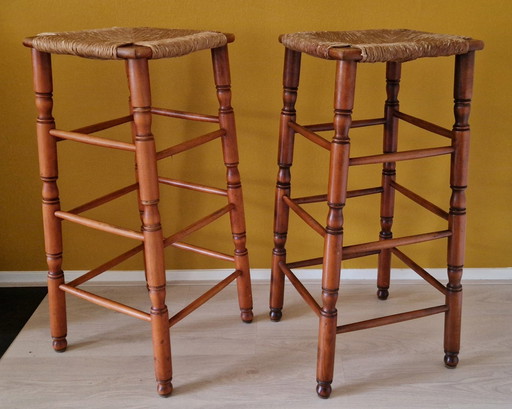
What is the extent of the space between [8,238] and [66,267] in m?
0.20

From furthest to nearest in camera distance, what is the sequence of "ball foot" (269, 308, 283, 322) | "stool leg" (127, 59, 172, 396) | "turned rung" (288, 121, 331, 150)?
"ball foot" (269, 308, 283, 322)
"turned rung" (288, 121, 331, 150)
"stool leg" (127, 59, 172, 396)

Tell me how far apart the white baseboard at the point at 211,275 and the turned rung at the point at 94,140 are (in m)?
0.69

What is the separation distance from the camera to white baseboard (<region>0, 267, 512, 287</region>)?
2.11 m

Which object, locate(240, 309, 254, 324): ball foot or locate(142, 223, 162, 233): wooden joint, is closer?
locate(142, 223, 162, 233): wooden joint

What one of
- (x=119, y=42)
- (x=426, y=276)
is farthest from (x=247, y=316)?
(x=119, y=42)

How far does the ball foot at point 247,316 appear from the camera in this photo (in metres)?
1.88

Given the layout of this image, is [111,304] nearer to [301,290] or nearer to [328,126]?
[301,290]

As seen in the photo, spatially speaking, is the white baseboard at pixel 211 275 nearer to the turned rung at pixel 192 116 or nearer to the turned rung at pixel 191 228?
the turned rung at pixel 191 228

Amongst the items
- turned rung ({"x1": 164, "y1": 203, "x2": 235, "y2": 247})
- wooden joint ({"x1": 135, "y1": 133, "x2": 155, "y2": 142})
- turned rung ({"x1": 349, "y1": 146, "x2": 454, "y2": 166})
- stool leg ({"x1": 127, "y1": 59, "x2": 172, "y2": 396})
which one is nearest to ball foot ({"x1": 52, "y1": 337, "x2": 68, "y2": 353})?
stool leg ({"x1": 127, "y1": 59, "x2": 172, "y2": 396})

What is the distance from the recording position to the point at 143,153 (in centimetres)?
138

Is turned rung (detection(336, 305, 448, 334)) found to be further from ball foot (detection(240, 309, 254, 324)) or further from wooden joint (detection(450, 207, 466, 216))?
ball foot (detection(240, 309, 254, 324))

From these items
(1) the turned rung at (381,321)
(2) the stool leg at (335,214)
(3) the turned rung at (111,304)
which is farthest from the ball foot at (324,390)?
(3) the turned rung at (111,304)

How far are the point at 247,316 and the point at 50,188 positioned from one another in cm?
66

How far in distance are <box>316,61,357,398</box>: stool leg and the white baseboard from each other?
1.94 feet
